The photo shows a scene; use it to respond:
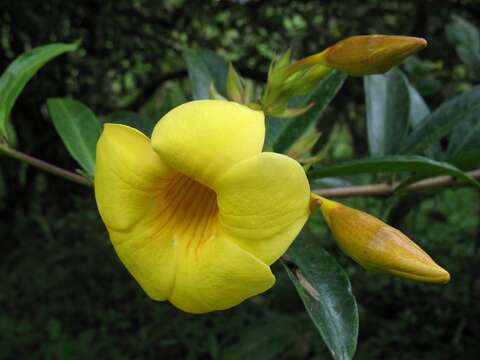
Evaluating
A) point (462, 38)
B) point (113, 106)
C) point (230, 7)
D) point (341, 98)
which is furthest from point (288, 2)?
point (113, 106)

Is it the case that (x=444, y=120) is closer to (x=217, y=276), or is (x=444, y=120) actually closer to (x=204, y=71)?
(x=204, y=71)

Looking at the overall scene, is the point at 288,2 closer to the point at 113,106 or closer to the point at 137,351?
the point at 113,106

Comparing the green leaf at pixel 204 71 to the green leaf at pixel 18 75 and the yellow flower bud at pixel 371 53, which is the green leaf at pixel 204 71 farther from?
the yellow flower bud at pixel 371 53

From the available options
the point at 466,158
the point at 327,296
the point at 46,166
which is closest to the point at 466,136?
the point at 466,158

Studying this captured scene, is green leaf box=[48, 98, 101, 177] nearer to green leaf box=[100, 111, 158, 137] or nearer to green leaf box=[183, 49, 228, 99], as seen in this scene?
green leaf box=[100, 111, 158, 137]

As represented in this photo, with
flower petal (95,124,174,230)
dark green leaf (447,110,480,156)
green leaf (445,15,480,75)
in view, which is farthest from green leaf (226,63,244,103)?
green leaf (445,15,480,75)
